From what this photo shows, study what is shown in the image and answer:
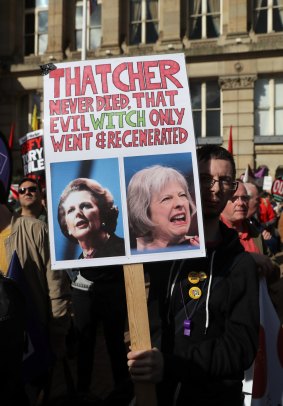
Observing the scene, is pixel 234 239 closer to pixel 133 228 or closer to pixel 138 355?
pixel 133 228

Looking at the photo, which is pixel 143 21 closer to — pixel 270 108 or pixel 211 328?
pixel 270 108

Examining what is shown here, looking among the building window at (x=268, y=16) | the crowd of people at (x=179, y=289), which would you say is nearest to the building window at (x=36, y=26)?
the building window at (x=268, y=16)

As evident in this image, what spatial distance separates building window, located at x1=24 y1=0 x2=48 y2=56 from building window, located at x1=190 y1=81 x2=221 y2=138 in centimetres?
800

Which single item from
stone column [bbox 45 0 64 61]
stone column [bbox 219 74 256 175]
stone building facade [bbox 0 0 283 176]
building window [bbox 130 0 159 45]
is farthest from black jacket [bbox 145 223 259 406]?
stone column [bbox 45 0 64 61]

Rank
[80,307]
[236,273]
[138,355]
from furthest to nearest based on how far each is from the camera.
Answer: [80,307], [236,273], [138,355]

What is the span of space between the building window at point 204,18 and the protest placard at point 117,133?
69.4 ft

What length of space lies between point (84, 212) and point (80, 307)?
2366 millimetres

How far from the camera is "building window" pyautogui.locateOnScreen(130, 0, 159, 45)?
22531 millimetres

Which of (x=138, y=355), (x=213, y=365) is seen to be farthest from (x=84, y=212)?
(x=213, y=365)

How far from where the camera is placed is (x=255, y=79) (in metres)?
21.1

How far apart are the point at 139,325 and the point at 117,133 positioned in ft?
2.70

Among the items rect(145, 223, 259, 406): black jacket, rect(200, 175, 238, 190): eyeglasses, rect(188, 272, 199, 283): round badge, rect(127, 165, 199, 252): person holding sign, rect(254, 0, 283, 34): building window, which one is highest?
rect(254, 0, 283, 34): building window

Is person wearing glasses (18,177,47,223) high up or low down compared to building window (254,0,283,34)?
down

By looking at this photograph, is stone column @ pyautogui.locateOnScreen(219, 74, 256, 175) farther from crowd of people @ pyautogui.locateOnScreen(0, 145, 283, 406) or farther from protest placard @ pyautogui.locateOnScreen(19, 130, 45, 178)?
crowd of people @ pyautogui.locateOnScreen(0, 145, 283, 406)
